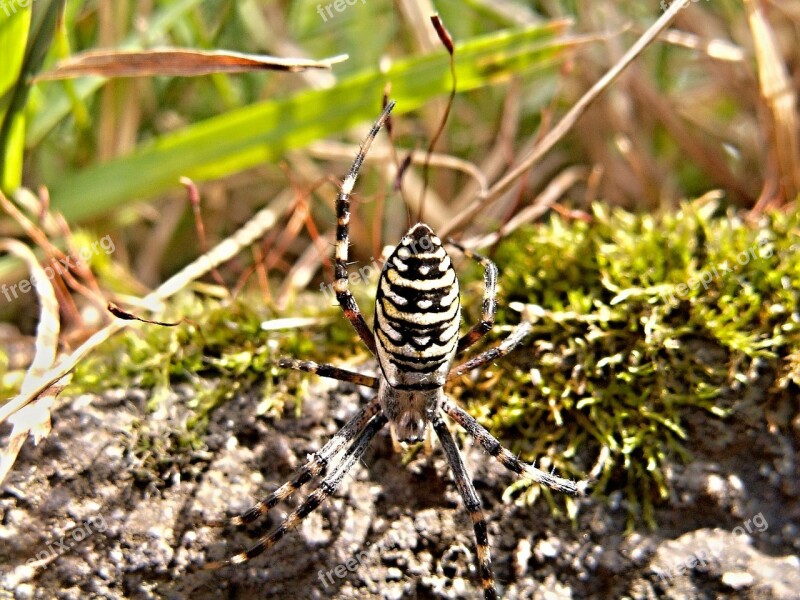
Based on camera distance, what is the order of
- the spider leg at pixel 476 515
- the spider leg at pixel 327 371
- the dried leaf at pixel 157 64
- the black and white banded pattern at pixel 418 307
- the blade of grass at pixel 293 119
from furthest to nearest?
the blade of grass at pixel 293 119 → the dried leaf at pixel 157 64 → the spider leg at pixel 327 371 → the spider leg at pixel 476 515 → the black and white banded pattern at pixel 418 307

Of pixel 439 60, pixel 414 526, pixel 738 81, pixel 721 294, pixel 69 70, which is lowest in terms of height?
pixel 414 526

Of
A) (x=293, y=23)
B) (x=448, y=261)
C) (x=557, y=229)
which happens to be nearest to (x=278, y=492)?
(x=448, y=261)

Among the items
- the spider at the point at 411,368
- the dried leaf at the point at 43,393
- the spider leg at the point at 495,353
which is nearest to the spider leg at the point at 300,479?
the spider at the point at 411,368

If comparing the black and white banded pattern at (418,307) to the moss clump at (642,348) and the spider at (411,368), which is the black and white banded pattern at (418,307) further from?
the moss clump at (642,348)

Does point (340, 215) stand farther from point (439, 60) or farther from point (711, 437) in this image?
point (711, 437)

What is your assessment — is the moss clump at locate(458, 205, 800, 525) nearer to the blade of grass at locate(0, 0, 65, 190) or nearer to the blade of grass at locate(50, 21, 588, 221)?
the blade of grass at locate(50, 21, 588, 221)

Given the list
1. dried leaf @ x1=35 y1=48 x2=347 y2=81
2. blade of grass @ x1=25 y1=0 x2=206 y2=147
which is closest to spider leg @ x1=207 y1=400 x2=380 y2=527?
dried leaf @ x1=35 y1=48 x2=347 y2=81
